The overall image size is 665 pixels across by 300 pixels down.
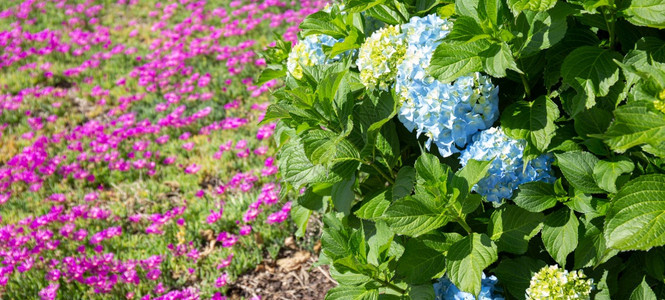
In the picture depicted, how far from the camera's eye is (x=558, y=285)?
4.90 feet

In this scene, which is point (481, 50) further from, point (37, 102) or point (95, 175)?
point (37, 102)

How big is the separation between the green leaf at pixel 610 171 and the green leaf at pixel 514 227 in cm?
23

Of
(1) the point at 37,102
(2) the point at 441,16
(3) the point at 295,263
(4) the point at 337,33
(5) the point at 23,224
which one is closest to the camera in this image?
(2) the point at 441,16

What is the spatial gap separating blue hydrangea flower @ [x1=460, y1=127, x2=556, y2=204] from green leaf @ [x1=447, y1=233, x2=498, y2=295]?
127 millimetres

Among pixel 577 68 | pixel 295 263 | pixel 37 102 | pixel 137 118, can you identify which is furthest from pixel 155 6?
pixel 577 68

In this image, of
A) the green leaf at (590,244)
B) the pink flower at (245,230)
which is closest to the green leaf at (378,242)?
the green leaf at (590,244)

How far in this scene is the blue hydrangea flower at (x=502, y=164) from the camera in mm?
1523

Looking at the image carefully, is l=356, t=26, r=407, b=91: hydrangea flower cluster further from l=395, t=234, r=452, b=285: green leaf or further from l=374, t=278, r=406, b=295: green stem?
l=374, t=278, r=406, b=295: green stem

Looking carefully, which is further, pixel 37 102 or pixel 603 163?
pixel 37 102

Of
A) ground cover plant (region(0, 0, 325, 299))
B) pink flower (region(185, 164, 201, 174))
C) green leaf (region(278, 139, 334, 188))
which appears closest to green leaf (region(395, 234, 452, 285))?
green leaf (region(278, 139, 334, 188))

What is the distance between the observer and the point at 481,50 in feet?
4.76

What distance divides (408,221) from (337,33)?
0.72 meters

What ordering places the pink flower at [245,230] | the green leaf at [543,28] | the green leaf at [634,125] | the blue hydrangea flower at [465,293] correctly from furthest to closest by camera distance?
the pink flower at [245,230]
the blue hydrangea flower at [465,293]
the green leaf at [543,28]
the green leaf at [634,125]

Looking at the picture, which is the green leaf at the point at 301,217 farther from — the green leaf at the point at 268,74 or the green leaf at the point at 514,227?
the green leaf at the point at 514,227
